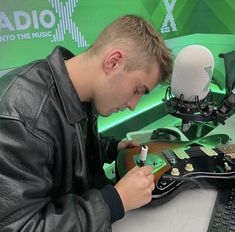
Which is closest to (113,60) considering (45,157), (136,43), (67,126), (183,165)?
(136,43)

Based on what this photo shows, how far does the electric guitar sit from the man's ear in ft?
1.18

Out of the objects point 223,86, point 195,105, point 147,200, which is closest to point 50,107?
point 147,200

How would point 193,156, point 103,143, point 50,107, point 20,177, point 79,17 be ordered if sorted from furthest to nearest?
point 79,17 < point 103,143 < point 193,156 < point 50,107 < point 20,177

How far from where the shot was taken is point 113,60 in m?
0.79

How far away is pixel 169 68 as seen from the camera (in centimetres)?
88

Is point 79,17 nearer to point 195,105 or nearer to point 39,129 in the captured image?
point 195,105

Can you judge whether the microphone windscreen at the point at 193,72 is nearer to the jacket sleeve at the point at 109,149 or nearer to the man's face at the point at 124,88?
the man's face at the point at 124,88

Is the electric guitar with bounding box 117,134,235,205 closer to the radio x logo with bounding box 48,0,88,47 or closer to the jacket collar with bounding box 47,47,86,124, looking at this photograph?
the jacket collar with bounding box 47,47,86,124

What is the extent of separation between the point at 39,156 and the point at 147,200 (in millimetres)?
346

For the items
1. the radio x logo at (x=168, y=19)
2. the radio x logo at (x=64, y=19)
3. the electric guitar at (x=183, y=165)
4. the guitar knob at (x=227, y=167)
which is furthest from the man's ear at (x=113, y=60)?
the radio x logo at (x=168, y=19)

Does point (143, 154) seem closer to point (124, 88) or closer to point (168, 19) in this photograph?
point (124, 88)

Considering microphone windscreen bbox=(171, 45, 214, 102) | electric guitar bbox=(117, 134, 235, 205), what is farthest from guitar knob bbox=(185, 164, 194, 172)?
microphone windscreen bbox=(171, 45, 214, 102)

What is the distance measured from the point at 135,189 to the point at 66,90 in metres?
0.34

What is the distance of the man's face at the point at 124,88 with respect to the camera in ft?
2.69
